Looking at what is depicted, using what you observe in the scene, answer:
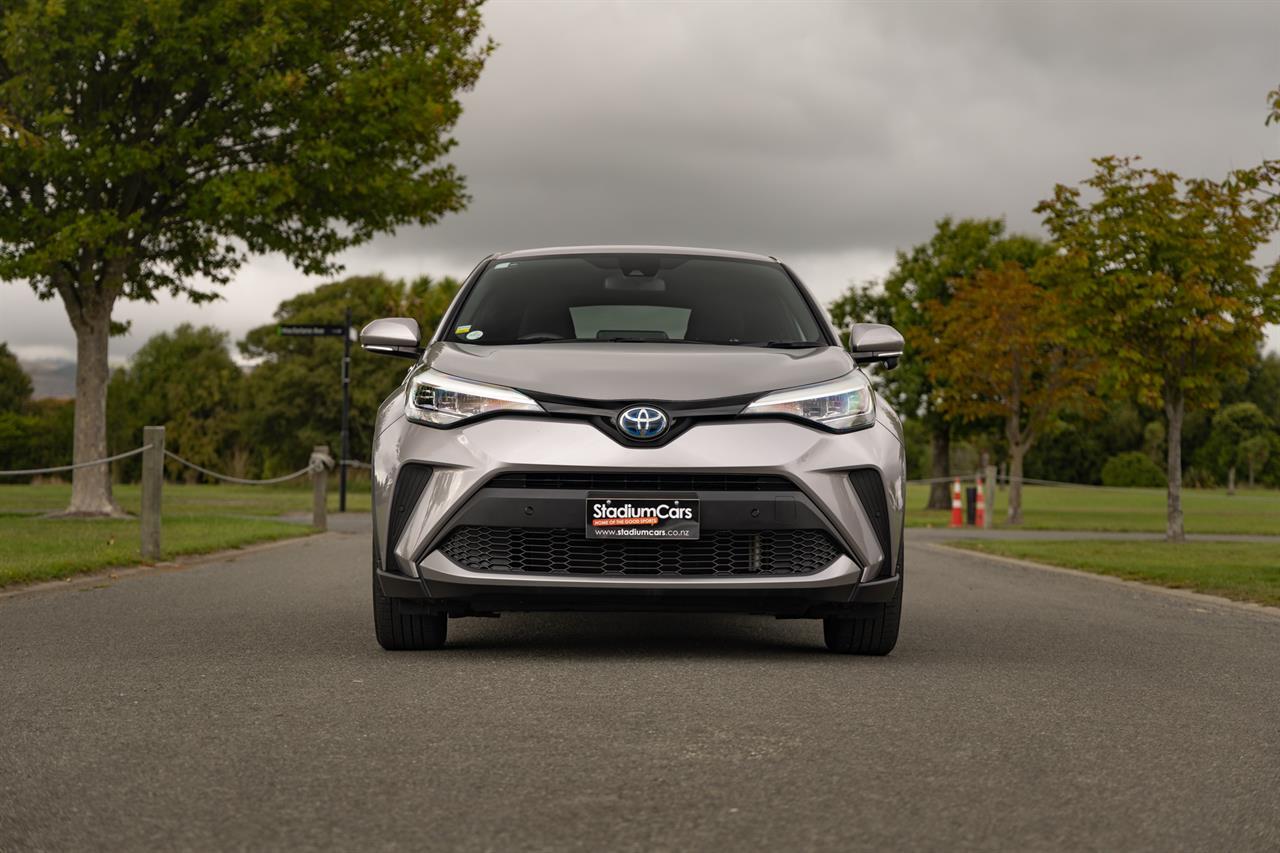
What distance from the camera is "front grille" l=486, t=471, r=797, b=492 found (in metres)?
6.00

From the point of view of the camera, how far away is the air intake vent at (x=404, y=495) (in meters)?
6.13

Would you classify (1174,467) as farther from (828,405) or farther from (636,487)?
(636,487)

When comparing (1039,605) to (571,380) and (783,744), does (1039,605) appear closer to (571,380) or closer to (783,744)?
(571,380)

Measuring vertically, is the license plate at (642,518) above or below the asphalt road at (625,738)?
above

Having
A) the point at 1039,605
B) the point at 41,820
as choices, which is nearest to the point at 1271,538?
the point at 1039,605

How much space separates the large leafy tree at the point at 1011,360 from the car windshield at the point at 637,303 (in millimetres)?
30267

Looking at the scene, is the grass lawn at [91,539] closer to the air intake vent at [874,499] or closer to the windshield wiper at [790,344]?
the windshield wiper at [790,344]

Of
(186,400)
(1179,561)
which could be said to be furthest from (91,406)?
(186,400)

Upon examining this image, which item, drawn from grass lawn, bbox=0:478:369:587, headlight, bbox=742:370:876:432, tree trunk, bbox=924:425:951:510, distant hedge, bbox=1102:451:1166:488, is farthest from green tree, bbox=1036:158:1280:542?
distant hedge, bbox=1102:451:1166:488

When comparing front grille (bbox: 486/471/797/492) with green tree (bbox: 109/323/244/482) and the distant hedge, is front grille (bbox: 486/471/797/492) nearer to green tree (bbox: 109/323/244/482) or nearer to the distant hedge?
green tree (bbox: 109/323/244/482)

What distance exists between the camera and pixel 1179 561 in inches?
634

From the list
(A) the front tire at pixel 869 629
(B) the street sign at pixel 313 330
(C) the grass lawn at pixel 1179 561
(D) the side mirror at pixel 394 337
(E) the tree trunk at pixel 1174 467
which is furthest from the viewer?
(B) the street sign at pixel 313 330

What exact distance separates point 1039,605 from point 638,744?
6349mm

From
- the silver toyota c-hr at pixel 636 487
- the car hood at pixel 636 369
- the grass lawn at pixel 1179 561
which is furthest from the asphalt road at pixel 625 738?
the grass lawn at pixel 1179 561
